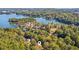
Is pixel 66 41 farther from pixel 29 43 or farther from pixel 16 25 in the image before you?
pixel 16 25

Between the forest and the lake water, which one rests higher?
the lake water

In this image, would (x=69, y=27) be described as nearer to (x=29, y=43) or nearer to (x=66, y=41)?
(x=66, y=41)

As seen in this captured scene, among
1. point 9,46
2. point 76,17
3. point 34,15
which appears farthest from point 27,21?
point 76,17

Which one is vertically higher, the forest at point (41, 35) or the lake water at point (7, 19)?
the lake water at point (7, 19)

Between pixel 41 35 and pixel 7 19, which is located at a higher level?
pixel 7 19
